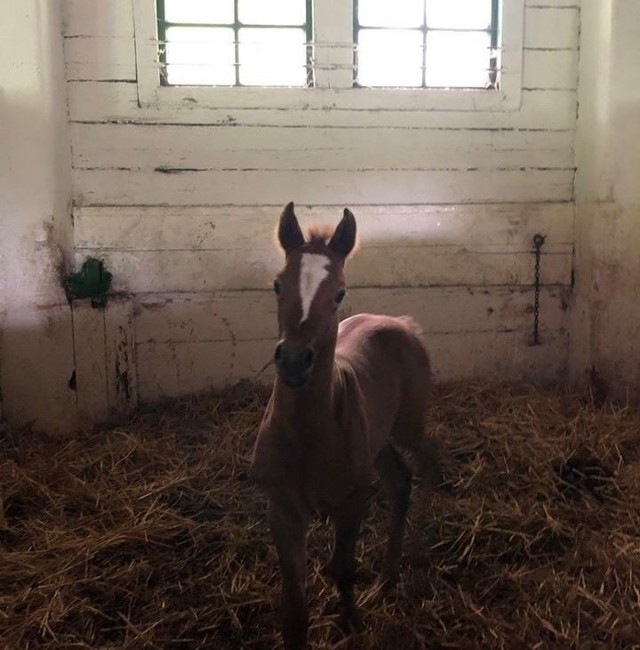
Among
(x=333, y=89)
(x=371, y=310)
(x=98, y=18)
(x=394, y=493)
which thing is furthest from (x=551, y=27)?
(x=394, y=493)

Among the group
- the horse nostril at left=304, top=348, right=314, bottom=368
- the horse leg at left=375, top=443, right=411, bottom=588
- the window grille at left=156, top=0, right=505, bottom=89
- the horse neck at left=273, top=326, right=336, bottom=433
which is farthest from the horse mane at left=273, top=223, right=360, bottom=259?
the window grille at left=156, top=0, right=505, bottom=89

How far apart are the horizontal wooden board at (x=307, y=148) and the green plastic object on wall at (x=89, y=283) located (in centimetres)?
55

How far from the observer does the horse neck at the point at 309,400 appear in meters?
2.02

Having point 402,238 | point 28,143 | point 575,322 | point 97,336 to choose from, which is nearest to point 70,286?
point 97,336

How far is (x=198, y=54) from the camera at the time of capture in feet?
12.6

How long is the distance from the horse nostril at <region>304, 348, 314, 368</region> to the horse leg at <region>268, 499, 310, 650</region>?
17.8 inches

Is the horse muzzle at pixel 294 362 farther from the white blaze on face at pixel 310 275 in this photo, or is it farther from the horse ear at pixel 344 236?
the horse ear at pixel 344 236

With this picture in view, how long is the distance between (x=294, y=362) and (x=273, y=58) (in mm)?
2604

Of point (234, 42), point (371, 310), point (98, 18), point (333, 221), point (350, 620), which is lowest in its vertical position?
point (350, 620)

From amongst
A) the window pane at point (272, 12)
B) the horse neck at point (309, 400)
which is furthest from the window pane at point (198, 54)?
the horse neck at point (309, 400)

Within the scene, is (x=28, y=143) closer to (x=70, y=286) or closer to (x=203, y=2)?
(x=70, y=286)

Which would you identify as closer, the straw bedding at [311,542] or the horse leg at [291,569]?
the horse leg at [291,569]

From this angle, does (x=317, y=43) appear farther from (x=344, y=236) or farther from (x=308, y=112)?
(x=344, y=236)

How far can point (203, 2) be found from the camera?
3805 millimetres
